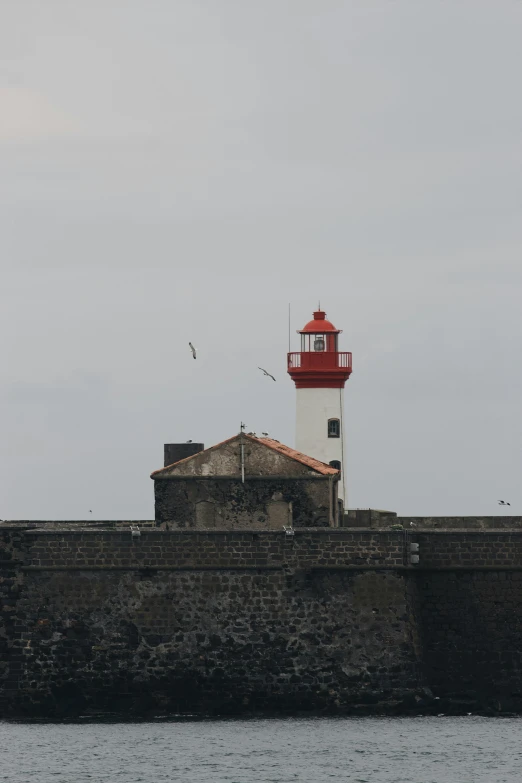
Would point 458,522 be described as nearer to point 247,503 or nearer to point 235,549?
point 247,503

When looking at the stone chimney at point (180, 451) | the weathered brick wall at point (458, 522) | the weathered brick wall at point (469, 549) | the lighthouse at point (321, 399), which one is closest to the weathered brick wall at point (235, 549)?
the weathered brick wall at point (469, 549)

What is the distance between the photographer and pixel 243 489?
45188mm

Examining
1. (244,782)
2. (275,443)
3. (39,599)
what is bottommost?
(244,782)

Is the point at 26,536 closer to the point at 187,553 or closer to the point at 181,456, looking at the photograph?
the point at 187,553

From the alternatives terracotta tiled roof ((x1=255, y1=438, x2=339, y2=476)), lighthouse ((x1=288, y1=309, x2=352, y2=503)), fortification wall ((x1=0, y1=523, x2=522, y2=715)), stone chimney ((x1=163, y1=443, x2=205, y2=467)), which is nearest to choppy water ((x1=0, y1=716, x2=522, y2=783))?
fortification wall ((x1=0, y1=523, x2=522, y2=715))

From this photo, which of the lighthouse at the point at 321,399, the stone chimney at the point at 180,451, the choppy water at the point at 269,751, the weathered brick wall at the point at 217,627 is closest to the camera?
the choppy water at the point at 269,751

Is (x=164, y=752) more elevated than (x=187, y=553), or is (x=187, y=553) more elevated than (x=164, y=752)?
(x=187, y=553)

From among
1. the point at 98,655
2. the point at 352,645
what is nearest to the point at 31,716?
the point at 98,655

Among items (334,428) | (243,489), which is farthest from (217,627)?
(334,428)

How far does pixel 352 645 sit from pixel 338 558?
1.53m

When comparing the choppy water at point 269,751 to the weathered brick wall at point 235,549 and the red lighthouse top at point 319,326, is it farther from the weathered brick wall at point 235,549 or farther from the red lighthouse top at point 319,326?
the red lighthouse top at point 319,326

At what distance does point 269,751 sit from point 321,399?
14865mm

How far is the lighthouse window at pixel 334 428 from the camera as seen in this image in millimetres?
53750

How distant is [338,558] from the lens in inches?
1663
